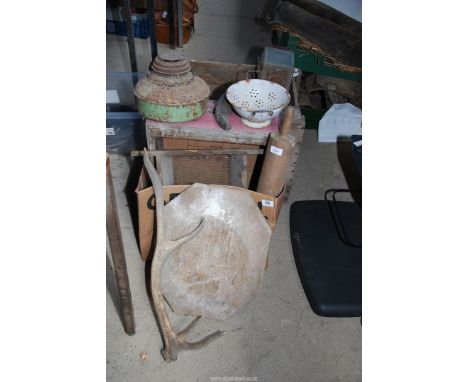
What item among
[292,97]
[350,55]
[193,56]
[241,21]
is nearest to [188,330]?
[292,97]

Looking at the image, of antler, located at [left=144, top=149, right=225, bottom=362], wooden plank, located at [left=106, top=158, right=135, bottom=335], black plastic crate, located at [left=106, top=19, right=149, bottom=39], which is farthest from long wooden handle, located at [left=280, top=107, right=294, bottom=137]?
black plastic crate, located at [left=106, top=19, right=149, bottom=39]

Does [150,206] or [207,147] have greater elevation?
[207,147]

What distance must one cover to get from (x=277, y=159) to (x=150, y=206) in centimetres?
77

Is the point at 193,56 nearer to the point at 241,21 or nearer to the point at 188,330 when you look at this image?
the point at 241,21

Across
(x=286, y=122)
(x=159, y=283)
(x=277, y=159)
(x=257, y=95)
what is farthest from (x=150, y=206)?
(x=257, y=95)

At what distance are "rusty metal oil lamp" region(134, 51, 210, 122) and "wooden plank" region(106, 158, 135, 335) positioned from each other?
101 centimetres

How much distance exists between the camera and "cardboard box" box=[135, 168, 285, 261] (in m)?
2.20

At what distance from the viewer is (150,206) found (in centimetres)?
226

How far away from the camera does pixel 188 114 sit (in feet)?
8.03

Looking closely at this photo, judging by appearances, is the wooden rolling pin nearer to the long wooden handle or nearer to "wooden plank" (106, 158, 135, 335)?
the long wooden handle

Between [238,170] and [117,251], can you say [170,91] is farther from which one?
[117,251]

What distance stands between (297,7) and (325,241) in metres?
2.37

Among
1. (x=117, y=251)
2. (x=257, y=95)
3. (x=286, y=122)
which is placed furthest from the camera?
(x=257, y=95)

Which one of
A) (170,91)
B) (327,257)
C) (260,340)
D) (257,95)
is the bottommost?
(260,340)
